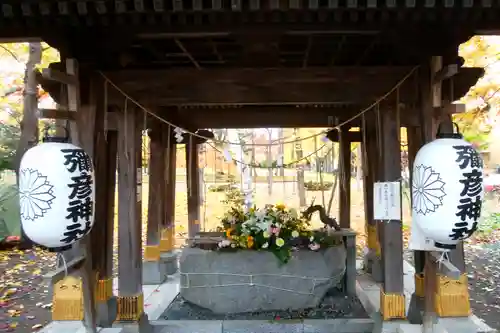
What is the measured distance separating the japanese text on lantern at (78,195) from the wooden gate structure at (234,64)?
520 millimetres

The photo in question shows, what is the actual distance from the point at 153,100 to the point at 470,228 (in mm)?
3659

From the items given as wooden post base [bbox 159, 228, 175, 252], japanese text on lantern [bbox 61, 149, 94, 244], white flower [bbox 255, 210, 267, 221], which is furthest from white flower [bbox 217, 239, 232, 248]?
japanese text on lantern [bbox 61, 149, 94, 244]

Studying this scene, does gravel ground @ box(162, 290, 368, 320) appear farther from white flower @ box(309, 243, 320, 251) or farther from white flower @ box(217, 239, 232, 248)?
white flower @ box(217, 239, 232, 248)

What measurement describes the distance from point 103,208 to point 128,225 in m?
0.42

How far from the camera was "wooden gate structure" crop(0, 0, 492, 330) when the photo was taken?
3768 millimetres

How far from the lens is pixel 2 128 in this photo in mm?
12898

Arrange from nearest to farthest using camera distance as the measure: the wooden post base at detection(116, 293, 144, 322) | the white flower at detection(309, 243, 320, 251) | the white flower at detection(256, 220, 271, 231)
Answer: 1. the wooden post base at detection(116, 293, 144, 322)
2. the white flower at detection(309, 243, 320, 251)
3. the white flower at detection(256, 220, 271, 231)

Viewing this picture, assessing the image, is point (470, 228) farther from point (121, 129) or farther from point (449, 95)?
point (121, 129)

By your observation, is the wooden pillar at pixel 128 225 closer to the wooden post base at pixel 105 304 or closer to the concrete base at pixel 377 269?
the wooden post base at pixel 105 304

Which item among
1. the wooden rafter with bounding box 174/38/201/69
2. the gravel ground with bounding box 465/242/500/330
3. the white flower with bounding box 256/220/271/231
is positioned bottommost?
the gravel ground with bounding box 465/242/500/330

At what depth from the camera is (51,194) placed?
145 inches

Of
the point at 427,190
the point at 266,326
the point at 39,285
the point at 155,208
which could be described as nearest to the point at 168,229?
the point at 155,208

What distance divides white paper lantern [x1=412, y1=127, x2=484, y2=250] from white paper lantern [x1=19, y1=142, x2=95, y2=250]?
119 inches

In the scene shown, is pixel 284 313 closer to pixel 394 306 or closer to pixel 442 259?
pixel 394 306
